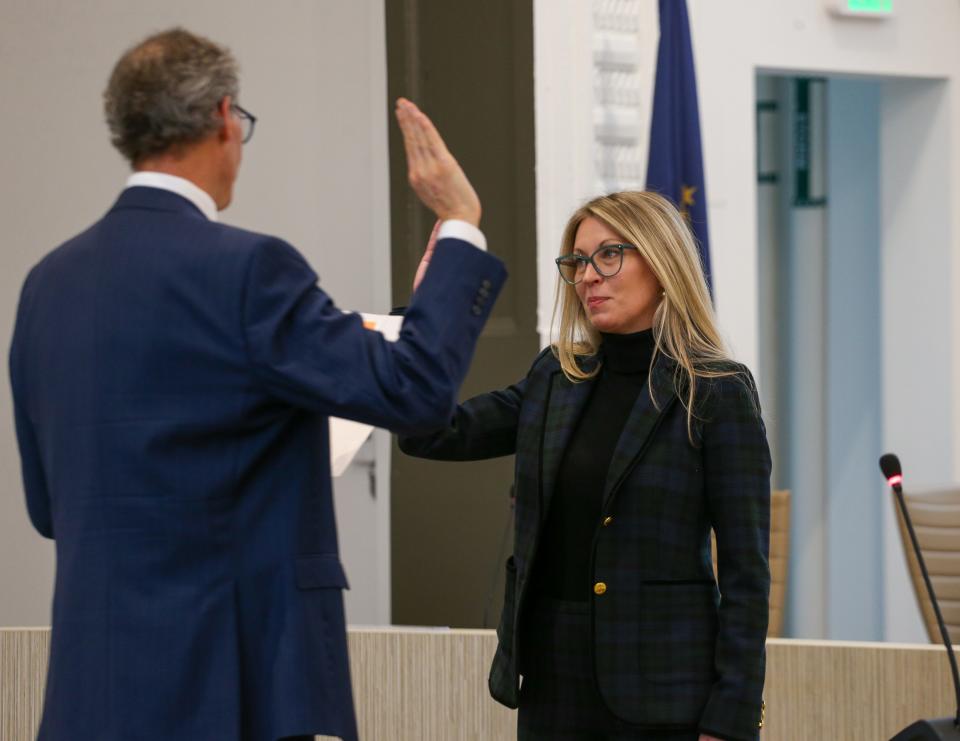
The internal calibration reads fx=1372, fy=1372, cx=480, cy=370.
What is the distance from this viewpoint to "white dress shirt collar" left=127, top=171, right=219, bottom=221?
1744mm

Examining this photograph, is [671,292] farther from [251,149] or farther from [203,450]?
[251,149]

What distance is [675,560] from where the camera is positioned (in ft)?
7.18

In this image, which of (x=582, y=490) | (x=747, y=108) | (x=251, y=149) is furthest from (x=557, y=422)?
(x=747, y=108)

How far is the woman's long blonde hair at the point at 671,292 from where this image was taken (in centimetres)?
228

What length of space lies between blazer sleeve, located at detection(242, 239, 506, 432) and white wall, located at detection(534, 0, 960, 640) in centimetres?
350

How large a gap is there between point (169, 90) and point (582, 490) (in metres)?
0.94

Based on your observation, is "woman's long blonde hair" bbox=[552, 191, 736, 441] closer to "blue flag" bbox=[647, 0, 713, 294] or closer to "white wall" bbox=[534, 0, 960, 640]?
"white wall" bbox=[534, 0, 960, 640]

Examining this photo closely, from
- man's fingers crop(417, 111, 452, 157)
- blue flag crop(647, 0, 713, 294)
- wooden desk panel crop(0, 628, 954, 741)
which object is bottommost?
wooden desk panel crop(0, 628, 954, 741)

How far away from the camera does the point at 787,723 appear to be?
9.36 ft

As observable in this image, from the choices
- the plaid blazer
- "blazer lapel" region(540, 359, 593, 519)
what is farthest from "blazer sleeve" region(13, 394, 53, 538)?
"blazer lapel" region(540, 359, 593, 519)

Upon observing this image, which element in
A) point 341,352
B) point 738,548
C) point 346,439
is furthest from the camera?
point 346,439

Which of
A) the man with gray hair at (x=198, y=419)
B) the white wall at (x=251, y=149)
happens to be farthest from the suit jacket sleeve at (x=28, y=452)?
the white wall at (x=251, y=149)

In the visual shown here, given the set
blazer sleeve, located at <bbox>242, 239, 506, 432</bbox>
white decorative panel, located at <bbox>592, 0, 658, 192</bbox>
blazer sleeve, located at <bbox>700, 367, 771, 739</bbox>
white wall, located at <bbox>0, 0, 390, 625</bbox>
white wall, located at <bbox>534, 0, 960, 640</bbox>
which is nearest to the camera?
blazer sleeve, located at <bbox>242, 239, 506, 432</bbox>

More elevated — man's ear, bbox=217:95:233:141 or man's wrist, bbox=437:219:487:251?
man's ear, bbox=217:95:233:141
